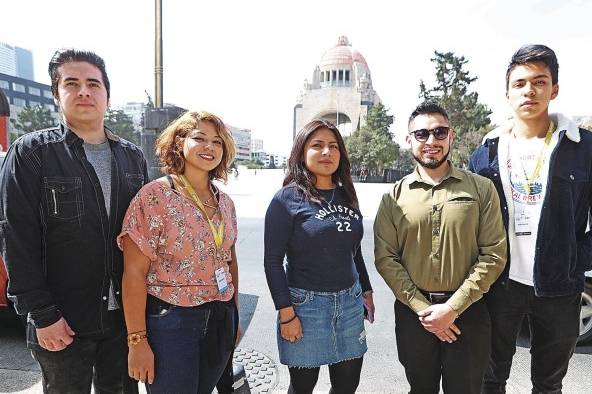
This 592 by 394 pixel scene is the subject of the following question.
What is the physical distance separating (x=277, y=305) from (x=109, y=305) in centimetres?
90

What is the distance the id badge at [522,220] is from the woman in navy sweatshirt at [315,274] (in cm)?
103

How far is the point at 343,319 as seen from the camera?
227cm

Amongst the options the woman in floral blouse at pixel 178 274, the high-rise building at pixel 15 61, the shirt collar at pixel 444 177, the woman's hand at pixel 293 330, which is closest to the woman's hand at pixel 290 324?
the woman's hand at pixel 293 330

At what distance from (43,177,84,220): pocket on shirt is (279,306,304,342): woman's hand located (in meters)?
1.20

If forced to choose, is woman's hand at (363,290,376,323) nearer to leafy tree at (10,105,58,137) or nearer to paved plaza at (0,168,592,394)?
paved plaza at (0,168,592,394)

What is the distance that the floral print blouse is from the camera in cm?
185

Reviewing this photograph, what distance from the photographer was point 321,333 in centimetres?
222

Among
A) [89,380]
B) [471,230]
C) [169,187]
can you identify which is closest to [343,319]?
[471,230]

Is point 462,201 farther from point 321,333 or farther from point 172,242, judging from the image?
point 172,242

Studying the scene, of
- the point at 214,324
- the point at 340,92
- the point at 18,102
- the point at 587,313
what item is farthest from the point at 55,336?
the point at 18,102

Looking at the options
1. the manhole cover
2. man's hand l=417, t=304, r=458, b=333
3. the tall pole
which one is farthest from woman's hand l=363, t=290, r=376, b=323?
the tall pole

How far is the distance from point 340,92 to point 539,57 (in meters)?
62.5

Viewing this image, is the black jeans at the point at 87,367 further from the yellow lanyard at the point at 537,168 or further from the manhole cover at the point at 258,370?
the yellow lanyard at the point at 537,168

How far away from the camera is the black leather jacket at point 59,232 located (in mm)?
1798
